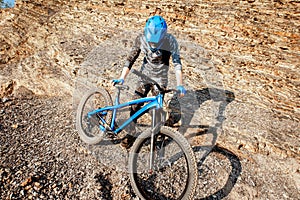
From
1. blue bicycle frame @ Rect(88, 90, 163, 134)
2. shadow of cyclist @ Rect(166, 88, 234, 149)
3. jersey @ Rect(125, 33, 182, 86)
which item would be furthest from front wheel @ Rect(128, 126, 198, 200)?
jersey @ Rect(125, 33, 182, 86)

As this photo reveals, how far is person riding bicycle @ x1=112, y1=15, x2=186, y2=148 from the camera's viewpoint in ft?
12.2

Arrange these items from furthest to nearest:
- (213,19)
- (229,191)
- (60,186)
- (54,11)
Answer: (54,11) → (213,19) → (229,191) → (60,186)

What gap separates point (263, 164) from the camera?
5004mm

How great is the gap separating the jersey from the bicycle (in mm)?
307

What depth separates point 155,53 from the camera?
4.20m

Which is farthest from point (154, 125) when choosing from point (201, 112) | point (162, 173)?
point (201, 112)

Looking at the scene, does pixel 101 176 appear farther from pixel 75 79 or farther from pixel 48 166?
pixel 75 79

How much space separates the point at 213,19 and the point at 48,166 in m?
9.70

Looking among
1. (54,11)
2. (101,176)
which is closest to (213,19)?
(101,176)

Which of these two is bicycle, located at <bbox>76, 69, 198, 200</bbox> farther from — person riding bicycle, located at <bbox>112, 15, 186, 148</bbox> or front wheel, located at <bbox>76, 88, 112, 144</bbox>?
person riding bicycle, located at <bbox>112, 15, 186, 148</bbox>

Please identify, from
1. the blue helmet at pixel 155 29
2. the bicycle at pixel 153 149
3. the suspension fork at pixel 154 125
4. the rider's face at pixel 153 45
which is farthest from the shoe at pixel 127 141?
the blue helmet at pixel 155 29

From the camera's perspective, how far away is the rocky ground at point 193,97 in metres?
4.28

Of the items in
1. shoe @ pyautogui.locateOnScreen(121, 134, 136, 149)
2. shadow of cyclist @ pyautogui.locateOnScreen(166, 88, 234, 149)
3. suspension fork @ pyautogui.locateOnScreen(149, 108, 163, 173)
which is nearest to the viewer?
suspension fork @ pyautogui.locateOnScreen(149, 108, 163, 173)

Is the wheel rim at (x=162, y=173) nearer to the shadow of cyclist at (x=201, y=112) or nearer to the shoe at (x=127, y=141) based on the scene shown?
the shoe at (x=127, y=141)
